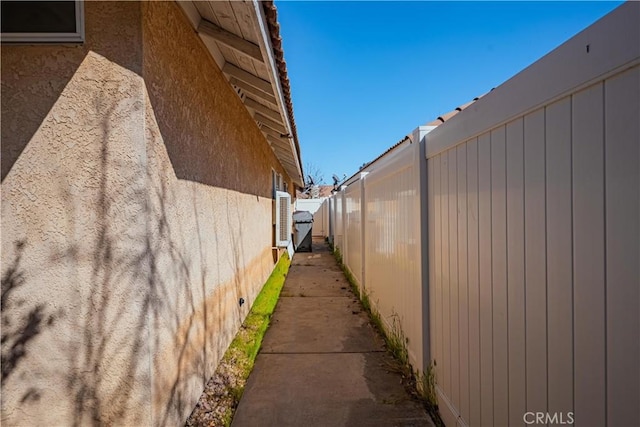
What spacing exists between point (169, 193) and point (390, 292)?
10.5 feet

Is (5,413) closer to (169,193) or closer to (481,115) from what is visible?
(169,193)

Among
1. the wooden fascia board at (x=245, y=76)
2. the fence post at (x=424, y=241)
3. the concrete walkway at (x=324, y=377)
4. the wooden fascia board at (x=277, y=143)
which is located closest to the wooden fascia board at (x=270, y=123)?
the wooden fascia board at (x=277, y=143)

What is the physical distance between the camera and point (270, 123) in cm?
699

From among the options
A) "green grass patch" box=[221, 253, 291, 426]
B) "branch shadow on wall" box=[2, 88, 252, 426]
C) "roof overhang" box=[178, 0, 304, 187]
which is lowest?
"green grass patch" box=[221, 253, 291, 426]

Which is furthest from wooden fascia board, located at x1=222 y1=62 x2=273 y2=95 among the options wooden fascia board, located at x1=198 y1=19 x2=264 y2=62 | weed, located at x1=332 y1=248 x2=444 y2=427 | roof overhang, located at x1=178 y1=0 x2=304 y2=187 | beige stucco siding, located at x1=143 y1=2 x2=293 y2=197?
weed, located at x1=332 y1=248 x2=444 y2=427

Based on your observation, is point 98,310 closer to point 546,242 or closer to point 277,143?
point 546,242

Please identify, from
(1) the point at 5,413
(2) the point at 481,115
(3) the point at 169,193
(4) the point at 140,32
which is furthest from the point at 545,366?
(1) the point at 5,413

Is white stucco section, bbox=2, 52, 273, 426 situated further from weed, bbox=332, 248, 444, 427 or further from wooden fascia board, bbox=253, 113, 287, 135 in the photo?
wooden fascia board, bbox=253, 113, 287, 135

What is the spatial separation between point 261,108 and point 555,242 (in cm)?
516

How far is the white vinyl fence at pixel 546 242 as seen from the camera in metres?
1.23

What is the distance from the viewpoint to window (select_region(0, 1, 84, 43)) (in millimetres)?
2393

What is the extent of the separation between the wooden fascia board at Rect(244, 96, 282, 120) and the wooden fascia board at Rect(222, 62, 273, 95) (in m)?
1.18

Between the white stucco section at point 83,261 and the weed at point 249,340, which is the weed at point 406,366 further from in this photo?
the white stucco section at point 83,261

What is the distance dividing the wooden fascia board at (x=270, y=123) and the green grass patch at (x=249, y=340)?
3.38 m
